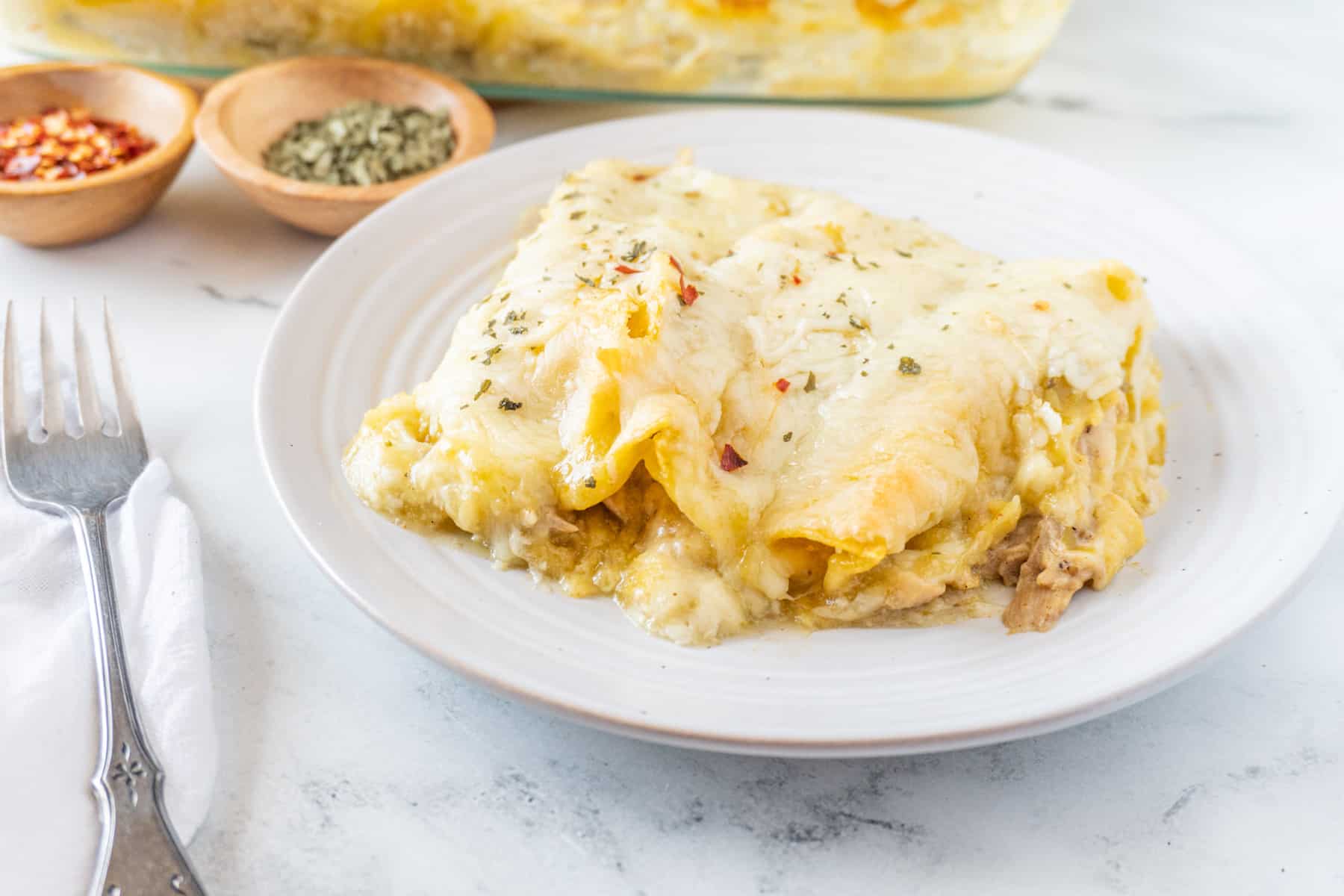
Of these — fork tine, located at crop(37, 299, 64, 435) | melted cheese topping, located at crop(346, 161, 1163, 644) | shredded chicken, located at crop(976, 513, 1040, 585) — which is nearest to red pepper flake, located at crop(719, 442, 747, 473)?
melted cheese topping, located at crop(346, 161, 1163, 644)

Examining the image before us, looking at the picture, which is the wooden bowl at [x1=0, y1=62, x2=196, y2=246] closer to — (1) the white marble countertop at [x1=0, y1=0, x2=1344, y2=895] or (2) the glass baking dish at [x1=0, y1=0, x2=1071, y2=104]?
(2) the glass baking dish at [x1=0, y1=0, x2=1071, y2=104]

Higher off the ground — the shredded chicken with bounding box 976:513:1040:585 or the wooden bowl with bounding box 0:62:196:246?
the shredded chicken with bounding box 976:513:1040:585

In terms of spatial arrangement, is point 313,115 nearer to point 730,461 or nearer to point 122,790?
point 730,461

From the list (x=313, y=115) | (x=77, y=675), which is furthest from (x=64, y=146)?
(x=77, y=675)

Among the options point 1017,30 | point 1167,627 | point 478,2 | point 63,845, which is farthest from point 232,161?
point 1167,627

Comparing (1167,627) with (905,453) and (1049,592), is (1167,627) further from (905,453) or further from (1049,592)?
(905,453)
